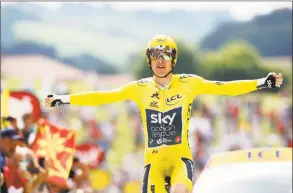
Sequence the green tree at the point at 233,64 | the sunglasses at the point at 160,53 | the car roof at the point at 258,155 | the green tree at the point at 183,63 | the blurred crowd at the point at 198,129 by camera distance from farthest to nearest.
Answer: the green tree at the point at 233,64 < the green tree at the point at 183,63 < the blurred crowd at the point at 198,129 < the car roof at the point at 258,155 < the sunglasses at the point at 160,53

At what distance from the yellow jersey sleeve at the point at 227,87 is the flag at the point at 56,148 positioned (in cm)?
274

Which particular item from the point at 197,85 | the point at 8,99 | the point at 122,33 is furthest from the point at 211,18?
the point at 197,85

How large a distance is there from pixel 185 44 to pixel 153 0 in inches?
47.6

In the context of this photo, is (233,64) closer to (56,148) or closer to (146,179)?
(56,148)

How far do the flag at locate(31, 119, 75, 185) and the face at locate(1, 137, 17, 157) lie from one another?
0.48 metres

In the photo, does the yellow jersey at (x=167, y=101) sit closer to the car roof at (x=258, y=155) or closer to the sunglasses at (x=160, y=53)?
the sunglasses at (x=160, y=53)

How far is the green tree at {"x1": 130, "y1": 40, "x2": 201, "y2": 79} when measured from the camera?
1025cm

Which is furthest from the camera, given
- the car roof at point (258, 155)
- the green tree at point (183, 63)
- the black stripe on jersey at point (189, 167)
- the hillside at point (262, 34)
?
the hillside at point (262, 34)

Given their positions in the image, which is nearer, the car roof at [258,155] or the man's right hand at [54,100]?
the man's right hand at [54,100]

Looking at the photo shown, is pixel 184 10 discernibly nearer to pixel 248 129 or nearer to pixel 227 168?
pixel 248 129

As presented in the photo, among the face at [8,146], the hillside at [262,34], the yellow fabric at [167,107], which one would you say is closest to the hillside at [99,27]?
the hillside at [262,34]

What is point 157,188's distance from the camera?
14.2ft

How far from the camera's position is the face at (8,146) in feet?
21.8

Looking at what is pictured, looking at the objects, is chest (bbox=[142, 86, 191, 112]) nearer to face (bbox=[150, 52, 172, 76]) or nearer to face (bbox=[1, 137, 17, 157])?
face (bbox=[150, 52, 172, 76])
